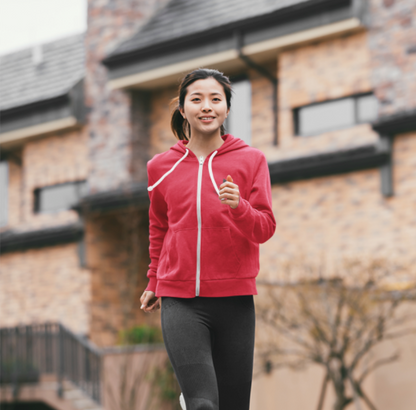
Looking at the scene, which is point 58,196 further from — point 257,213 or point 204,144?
point 257,213

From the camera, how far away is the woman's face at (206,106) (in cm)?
303

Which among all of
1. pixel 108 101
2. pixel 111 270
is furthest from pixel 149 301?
pixel 108 101

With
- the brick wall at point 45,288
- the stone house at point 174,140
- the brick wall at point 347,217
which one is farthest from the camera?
the brick wall at point 45,288

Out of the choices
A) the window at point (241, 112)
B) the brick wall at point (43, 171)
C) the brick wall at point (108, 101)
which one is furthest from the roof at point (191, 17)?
the brick wall at point (43, 171)

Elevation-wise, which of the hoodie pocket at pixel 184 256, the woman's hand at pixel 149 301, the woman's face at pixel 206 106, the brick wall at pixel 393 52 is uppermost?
the brick wall at pixel 393 52

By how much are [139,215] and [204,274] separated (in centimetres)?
1271

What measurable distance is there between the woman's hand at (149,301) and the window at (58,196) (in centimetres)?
1419

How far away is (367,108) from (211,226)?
431 inches

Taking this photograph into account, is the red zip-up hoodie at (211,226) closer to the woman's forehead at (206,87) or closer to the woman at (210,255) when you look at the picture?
the woman at (210,255)

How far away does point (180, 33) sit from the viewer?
1519cm

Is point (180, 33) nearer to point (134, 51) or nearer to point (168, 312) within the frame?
point (134, 51)

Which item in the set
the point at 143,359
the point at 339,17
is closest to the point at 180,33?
the point at 339,17

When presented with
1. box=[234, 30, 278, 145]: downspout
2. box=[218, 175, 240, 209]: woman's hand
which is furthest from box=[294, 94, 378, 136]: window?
box=[218, 175, 240, 209]: woman's hand

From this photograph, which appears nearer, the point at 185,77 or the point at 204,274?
the point at 204,274
